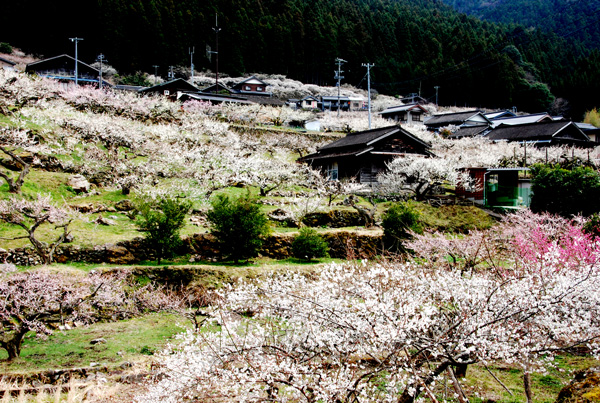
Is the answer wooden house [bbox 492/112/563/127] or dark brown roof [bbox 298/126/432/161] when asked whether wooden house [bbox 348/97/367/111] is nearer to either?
wooden house [bbox 492/112/563/127]

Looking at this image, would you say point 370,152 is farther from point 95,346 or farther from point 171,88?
point 171,88

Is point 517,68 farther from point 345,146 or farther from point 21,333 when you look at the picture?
point 21,333

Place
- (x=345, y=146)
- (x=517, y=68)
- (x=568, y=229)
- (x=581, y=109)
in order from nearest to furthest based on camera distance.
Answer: (x=568, y=229) < (x=345, y=146) < (x=581, y=109) < (x=517, y=68)

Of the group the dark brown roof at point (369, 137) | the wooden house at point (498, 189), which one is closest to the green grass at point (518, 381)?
the wooden house at point (498, 189)

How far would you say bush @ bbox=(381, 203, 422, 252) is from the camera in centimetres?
1275

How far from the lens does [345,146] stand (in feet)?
82.0

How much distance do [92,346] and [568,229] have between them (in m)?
12.8

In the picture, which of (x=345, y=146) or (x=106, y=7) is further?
(x=106, y=7)

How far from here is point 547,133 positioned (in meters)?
33.3

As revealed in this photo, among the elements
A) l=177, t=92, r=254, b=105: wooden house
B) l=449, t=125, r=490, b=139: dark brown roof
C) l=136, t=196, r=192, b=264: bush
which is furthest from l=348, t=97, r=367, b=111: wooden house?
l=136, t=196, r=192, b=264: bush

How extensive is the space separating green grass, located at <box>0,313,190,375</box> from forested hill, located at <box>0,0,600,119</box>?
58076 millimetres

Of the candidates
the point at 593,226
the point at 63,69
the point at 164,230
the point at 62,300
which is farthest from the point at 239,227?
the point at 63,69

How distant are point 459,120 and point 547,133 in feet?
49.3

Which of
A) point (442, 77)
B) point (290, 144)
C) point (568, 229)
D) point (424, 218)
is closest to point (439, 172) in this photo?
point (424, 218)
